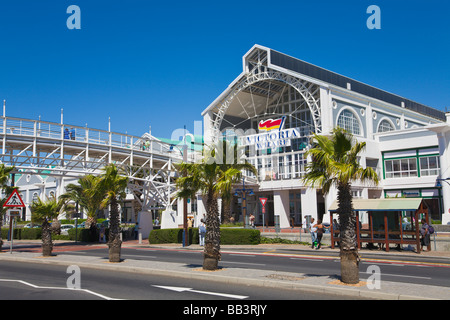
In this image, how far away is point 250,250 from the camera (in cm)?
2522

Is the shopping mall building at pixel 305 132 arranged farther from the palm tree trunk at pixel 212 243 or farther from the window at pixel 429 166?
the palm tree trunk at pixel 212 243

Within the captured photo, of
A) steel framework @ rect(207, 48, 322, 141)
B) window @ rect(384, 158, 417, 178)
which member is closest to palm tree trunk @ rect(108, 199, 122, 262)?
steel framework @ rect(207, 48, 322, 141)

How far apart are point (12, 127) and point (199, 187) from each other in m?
19.0

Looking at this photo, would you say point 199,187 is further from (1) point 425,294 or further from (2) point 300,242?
(2) point 300,242

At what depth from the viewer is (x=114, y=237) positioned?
56.8 feet

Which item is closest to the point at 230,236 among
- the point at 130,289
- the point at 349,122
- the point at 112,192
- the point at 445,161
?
the point at 112,192

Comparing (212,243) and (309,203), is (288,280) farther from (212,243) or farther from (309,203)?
(309,203)

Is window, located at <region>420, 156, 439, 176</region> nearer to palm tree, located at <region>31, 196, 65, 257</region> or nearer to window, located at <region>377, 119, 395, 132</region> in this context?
window, located at <region>377, 119, 395, 132</region>

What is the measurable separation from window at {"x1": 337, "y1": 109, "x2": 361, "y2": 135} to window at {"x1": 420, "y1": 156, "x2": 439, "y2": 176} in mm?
6588

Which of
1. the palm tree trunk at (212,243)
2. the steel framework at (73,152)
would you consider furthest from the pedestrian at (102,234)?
the palm tree trunk at (212,243)

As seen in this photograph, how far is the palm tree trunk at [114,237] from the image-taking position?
669 inches

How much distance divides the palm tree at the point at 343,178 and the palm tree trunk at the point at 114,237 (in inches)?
352

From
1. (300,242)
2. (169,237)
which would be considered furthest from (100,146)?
(300,242)

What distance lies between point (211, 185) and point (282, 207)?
27.8 meters
